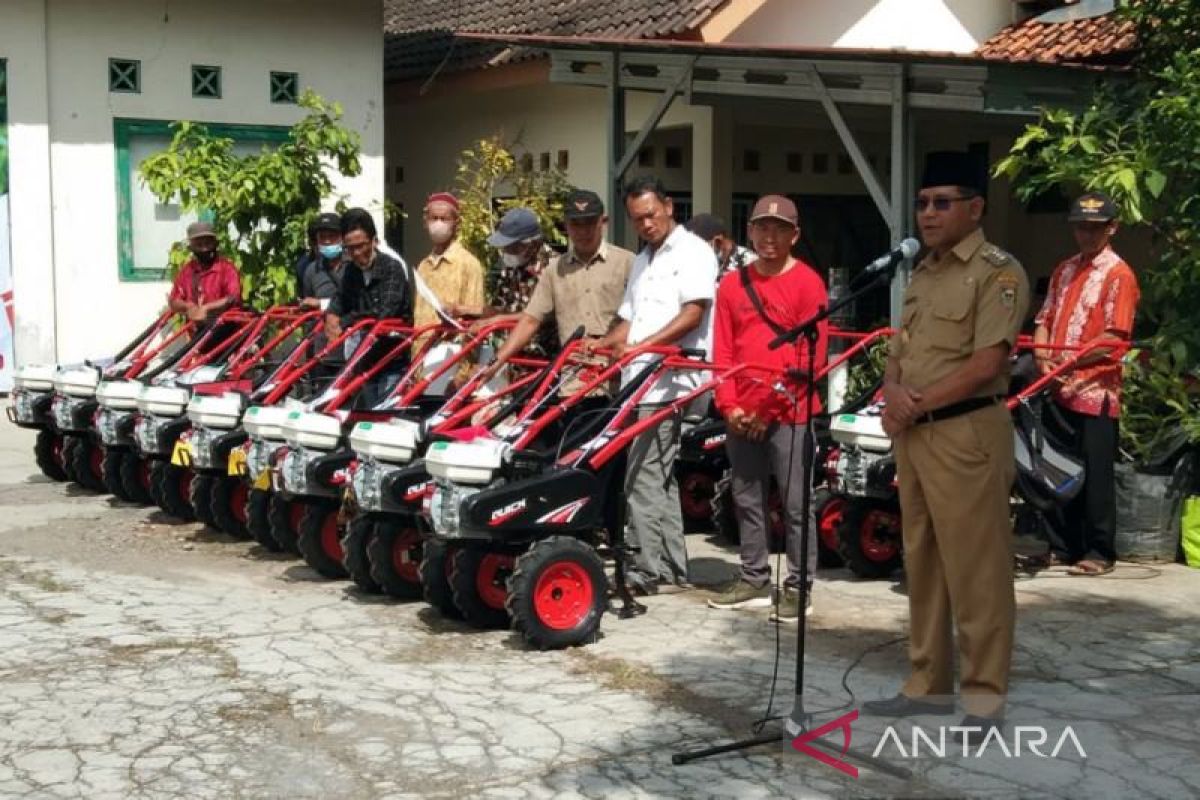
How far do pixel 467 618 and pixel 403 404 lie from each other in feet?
4.89

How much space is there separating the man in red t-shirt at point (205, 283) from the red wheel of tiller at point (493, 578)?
4.39m

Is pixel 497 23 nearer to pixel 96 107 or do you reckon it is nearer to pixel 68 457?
pixel 96 107

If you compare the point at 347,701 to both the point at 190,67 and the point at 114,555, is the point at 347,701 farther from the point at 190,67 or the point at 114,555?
the point at 190,67

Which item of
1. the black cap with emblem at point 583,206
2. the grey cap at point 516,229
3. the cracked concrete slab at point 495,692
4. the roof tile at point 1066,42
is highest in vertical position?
the roof tile at point 1066,42

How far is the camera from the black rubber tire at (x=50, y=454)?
463 inches

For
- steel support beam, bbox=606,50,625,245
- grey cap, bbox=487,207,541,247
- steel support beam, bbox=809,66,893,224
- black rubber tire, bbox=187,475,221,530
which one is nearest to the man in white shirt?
grey cap, bbox=487,207,541,247

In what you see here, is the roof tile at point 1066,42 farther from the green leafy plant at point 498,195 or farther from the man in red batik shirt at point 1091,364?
the man in red batik shirt at point 1091,364

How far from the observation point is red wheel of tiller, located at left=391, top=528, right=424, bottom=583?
25.7 ft

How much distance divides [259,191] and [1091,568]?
6911 millimetres

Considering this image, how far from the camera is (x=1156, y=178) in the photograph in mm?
8375

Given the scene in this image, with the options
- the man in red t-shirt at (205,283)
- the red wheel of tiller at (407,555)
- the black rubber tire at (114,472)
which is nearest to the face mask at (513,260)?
the red wheel of tiller at (407,555)

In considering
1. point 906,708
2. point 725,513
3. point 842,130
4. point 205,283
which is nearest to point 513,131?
A: point 842,130

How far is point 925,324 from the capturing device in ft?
18.6

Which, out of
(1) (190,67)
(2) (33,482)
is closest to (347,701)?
(2) (33,482)
